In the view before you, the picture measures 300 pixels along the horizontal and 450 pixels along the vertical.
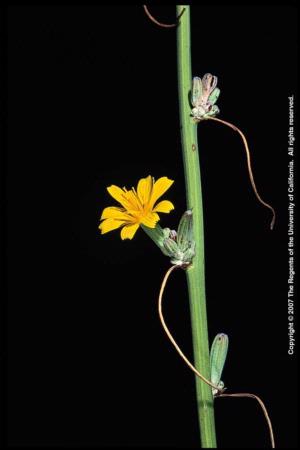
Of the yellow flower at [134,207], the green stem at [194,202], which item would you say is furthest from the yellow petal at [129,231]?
the green stem at [194,202]

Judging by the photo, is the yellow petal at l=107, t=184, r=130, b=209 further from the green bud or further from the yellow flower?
the green bud

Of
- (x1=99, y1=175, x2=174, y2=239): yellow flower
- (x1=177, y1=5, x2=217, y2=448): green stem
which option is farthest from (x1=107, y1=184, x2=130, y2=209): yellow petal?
(x1=177, y1=5, x2=217, y2=448): green stem

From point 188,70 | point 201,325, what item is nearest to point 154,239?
point 201,325

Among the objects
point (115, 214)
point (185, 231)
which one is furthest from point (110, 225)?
point (185, 231)

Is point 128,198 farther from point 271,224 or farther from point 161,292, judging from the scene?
point 271,224

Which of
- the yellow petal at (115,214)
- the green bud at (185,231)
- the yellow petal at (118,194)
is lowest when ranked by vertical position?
the green bud at (185,231)

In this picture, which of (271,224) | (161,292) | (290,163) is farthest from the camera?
(290,163)

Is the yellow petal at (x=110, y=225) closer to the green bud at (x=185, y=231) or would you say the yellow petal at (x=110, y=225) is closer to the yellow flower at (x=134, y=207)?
the yellow flower at (x=134, y=207)
